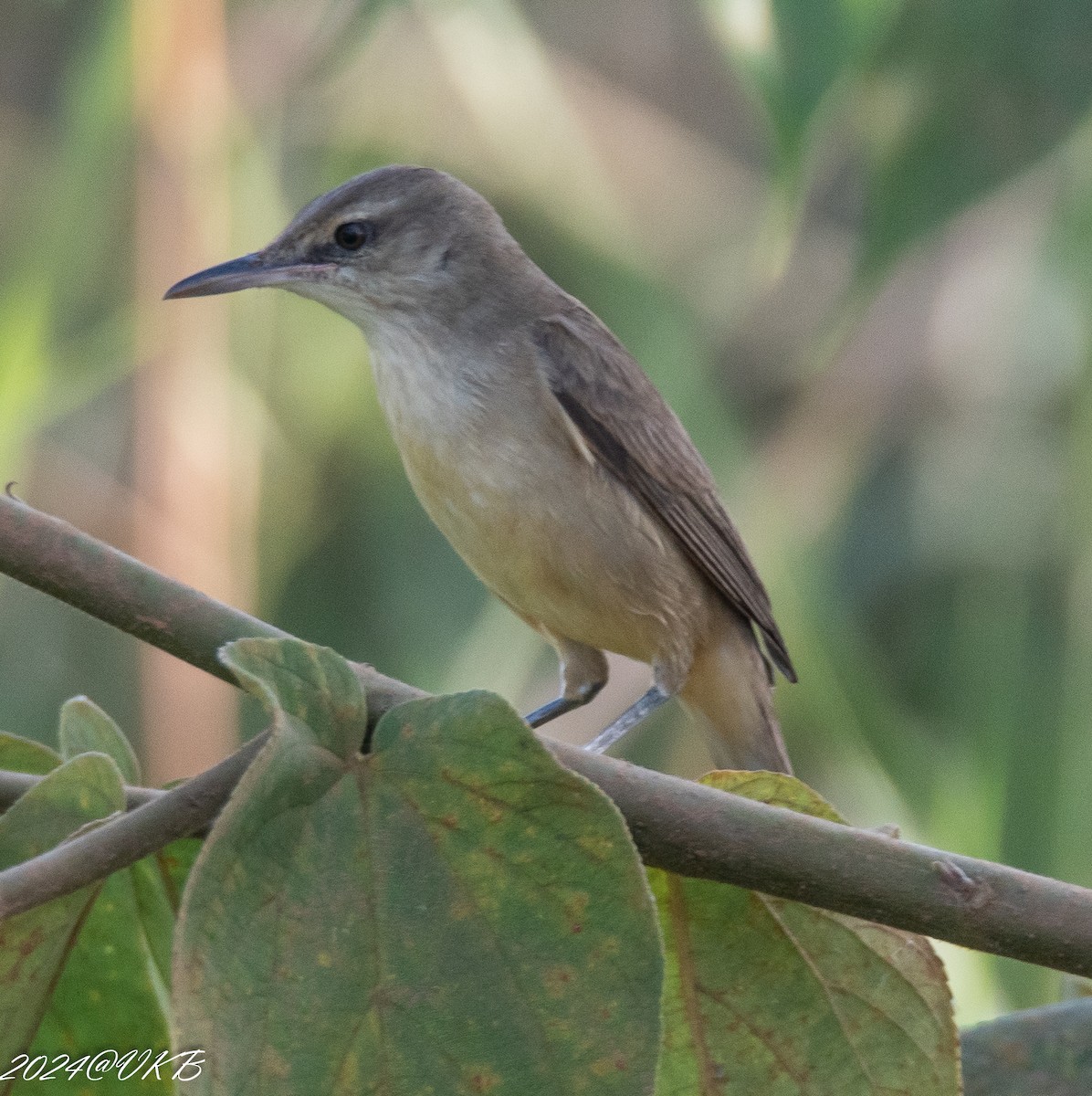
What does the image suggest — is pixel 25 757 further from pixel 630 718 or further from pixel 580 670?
pixel 580 670

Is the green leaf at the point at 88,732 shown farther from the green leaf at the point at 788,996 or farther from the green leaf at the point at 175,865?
the green leaf at the point at 788,996

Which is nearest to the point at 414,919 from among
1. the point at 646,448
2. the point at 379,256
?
the point at 646,448

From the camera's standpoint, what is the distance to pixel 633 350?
4.03m

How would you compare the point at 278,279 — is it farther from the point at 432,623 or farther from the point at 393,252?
the point at 432,623

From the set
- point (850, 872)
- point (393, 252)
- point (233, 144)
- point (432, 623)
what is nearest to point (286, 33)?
point (233, 144)

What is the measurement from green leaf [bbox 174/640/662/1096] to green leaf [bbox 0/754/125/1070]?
0.17 metres

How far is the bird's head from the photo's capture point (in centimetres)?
263

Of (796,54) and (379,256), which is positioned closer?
(796,54)

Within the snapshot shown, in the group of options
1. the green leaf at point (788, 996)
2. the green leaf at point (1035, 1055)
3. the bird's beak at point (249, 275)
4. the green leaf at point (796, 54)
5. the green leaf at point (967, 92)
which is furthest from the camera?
the green leaf at point (967, 92)

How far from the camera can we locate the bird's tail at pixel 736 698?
2863mm

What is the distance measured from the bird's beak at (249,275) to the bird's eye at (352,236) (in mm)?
50

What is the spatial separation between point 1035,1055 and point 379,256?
1739 mm

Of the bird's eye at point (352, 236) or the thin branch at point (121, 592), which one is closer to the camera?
the thin branch at point (121, 592)

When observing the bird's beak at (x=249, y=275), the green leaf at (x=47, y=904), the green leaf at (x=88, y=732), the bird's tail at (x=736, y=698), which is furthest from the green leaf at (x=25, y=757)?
the bird's tail at (x=736, y=698)
